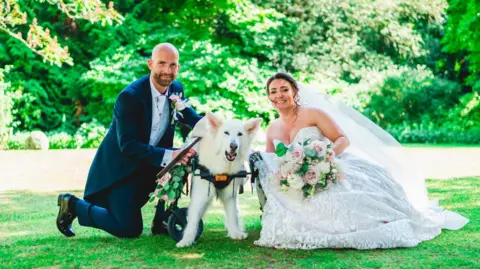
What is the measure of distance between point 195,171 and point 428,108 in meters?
17.9

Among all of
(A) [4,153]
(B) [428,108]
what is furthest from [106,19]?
(B) [428,108]

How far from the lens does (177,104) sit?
16.6 feet

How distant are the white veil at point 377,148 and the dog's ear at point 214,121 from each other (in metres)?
1.20

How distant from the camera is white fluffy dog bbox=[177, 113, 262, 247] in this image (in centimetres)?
461

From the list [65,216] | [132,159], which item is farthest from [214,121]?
[65,216]

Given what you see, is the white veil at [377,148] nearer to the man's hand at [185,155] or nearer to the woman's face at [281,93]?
the woman's face at [281,93]

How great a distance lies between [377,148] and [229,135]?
1.76 metres

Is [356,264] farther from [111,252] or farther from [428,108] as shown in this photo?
[428,108]

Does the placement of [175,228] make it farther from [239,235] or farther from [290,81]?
[290,81]

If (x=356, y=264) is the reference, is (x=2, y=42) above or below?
above

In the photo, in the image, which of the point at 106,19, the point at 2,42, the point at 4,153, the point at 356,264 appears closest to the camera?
the point at 356,264

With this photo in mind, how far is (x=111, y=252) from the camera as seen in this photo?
15.0ft

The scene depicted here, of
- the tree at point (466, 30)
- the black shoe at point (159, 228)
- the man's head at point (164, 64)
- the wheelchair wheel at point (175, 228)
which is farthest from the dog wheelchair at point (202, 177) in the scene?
the tree at point (466, 30)

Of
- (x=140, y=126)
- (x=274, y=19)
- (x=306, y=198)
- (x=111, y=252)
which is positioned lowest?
(x=111, y=252)
